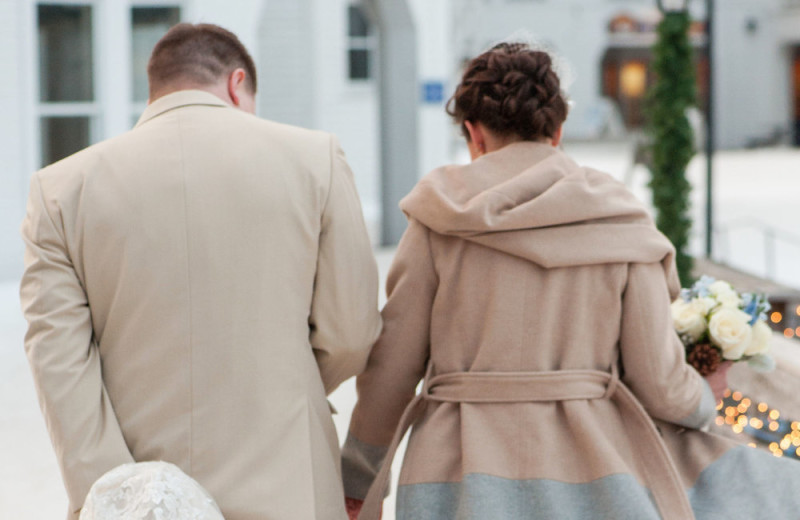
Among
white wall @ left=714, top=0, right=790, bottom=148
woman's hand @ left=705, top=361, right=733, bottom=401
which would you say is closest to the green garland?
woman's hand @ left=705, top=361, right=733, bottom=401

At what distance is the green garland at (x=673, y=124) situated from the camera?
10.1 meters

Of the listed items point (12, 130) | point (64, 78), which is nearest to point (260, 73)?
point (64, 78)

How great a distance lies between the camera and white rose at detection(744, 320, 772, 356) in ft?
9.99

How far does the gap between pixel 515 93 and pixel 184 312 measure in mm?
917

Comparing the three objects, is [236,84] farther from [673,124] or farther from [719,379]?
[673,124]

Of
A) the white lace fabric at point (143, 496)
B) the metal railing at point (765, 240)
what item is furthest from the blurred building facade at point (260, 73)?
the metal railing at point (765, 240)

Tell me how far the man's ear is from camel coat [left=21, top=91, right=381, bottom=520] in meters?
0.19

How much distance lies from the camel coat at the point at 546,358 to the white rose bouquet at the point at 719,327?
379 mm

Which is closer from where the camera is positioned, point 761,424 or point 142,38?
point 761,424

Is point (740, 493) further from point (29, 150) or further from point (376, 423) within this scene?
point (29, 150)

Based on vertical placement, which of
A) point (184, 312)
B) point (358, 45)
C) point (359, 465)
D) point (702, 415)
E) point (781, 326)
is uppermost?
point (358, 45)

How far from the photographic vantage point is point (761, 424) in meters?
5.10

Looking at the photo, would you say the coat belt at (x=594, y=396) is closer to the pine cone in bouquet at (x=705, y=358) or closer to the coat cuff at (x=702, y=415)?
the coat cuff at (x=702, y=415)

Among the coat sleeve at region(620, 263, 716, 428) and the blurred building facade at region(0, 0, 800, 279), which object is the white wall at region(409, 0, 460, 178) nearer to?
the blurred building facade at region(0, 0, 800, 279)
